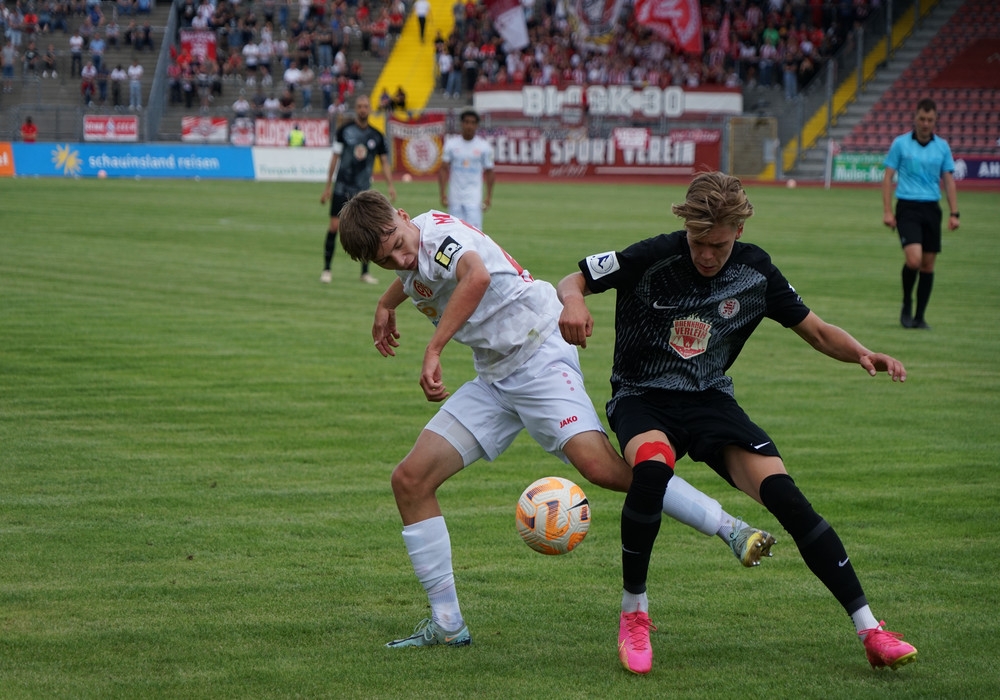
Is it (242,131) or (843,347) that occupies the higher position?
(843,347)

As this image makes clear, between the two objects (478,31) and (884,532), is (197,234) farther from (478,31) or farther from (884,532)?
(478,31)

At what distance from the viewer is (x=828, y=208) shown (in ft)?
102

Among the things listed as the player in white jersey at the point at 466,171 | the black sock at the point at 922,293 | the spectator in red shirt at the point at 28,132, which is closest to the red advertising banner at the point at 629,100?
the spectator in red shirt at the point at 28,132

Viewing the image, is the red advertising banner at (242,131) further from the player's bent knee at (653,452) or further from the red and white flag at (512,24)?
the player's bent knee at (653,452)

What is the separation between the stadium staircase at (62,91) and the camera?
42.8 meters

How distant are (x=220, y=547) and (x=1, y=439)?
9.23 feet

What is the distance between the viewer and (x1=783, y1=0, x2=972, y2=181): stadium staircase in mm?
43250

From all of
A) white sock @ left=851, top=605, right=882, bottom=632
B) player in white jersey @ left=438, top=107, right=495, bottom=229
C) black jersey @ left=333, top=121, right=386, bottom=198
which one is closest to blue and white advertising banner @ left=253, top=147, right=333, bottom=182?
player in white jersey @ left=438, top=107, right=495, bottom=229

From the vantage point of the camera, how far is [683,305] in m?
4.97

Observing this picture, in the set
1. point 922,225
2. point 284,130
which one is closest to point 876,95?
point 284,130

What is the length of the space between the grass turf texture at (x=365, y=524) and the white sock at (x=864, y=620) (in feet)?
0.63

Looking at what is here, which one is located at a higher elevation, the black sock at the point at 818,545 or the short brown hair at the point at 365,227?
the short brown hair at the point at 365,227

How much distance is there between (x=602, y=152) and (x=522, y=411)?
39646 millimetres

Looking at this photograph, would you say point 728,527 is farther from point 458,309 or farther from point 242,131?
point 242,131
